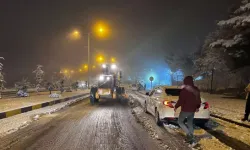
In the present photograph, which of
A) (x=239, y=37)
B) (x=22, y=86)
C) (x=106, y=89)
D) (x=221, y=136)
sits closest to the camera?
(x=221, y=136)

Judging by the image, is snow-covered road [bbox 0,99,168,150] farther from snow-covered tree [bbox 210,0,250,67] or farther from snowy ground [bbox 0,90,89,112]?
snow-covered tree [bbox 210,0,250,67]

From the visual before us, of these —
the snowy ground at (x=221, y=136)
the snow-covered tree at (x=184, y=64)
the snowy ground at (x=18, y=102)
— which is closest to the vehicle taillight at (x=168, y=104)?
the snowy ground at (x=221, y=136)

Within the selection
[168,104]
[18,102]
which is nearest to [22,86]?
[18,102]

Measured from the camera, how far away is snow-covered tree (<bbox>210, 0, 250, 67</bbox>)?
2183 centimetres

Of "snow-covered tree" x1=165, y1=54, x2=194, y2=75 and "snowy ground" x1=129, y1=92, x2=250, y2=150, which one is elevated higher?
"snow-covered tree" x1=165, y1=54, x2=194, y2=75

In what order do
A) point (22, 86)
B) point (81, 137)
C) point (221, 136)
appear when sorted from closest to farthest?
point (81, 137) < point (221, 136) < point (22, 86)

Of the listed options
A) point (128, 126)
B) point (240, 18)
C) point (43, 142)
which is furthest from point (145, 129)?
point (240, 18)

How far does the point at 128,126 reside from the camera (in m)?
10.7

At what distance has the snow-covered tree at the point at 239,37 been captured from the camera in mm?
21828

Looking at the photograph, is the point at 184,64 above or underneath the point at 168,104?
above

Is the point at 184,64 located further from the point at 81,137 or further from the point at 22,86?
the point at 81,137

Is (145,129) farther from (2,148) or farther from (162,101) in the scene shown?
(2,148)

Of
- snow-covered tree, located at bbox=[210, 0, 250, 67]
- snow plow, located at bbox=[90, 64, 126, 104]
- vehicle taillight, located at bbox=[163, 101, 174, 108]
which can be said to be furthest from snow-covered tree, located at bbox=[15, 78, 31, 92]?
vehicle taillight, located at bbox=[163, 101, 174, 108]

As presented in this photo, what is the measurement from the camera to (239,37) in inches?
924
